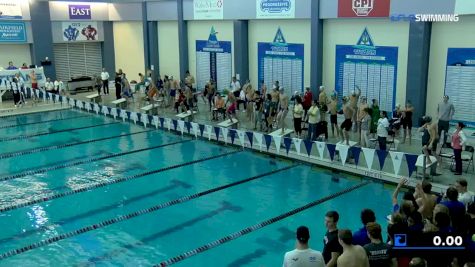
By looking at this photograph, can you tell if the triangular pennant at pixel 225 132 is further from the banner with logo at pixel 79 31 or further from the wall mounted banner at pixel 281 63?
the banner with logo at pixel 79 31

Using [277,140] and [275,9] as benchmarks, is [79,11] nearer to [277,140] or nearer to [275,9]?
[275,9]

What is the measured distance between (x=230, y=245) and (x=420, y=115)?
816cm

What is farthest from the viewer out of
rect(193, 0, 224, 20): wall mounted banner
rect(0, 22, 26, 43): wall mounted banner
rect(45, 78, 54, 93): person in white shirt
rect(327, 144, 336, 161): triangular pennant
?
rect(0, 22, 26, 43): wall mounted banner

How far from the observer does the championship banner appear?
805 inches

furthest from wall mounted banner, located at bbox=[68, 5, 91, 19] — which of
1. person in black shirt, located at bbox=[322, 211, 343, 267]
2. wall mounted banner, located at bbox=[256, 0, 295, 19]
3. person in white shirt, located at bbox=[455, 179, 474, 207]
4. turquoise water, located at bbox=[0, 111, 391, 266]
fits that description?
person in black shirt, located at bbox=[322, 211, 343, 267]

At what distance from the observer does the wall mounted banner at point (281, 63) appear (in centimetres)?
1680

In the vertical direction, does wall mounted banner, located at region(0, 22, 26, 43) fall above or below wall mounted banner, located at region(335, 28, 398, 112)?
above

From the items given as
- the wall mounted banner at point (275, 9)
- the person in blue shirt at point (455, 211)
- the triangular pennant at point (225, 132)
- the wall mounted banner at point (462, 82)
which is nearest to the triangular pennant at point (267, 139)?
the triangular pennant at point (225, 132)

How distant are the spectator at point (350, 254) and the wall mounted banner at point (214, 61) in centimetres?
1577

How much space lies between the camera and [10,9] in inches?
835

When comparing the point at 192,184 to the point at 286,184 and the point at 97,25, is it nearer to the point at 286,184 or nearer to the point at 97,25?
the point at 286,184

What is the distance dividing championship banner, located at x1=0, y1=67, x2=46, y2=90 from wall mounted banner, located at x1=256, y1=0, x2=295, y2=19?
10586 mm

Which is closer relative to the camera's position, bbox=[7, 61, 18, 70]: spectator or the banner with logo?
bbox=[7, 61, 18, 70]: spectator

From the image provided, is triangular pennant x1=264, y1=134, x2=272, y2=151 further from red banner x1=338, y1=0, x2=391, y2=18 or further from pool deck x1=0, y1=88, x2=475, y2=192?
red banner x1=338, y1=0, x2=391, y2=18
